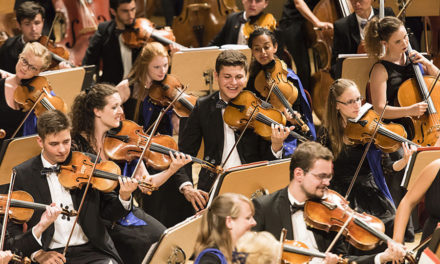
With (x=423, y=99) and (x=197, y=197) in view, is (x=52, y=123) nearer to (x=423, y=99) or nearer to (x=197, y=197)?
(x=197, y=197)

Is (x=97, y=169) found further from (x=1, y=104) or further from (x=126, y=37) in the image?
(x=126, y=37)

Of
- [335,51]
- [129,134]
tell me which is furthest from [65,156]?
[335,51]

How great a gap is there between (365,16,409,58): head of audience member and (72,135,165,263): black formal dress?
162 centimetres

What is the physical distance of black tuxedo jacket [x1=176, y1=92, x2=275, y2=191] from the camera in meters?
3.92

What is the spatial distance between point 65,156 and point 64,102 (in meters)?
0.84

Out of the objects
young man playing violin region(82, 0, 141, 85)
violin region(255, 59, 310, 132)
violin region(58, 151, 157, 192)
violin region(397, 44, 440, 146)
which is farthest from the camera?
young man playing violin region(82, 0, 141, 85)

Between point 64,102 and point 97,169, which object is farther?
point 64,102

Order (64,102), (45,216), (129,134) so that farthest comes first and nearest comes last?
(64,102), (129,134), (45,216)

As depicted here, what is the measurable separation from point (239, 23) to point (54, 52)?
1198 millimetres

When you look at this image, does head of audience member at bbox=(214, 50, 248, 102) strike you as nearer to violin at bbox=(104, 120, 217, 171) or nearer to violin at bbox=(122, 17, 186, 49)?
violin at bbox=(104, 120, 217, 171)

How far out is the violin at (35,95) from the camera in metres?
4.07

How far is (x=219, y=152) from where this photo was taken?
3.94m

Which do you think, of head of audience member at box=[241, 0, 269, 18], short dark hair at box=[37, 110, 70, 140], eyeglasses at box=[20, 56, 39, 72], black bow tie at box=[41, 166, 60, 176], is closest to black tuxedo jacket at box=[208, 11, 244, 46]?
head of audience member at box=[241, 0, 269, 18]

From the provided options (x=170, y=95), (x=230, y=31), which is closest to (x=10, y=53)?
(x=170, y=95)
